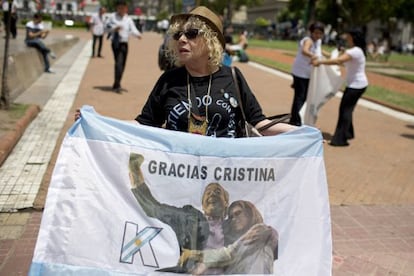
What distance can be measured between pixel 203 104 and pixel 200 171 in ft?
1.54

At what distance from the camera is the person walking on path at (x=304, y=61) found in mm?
7641

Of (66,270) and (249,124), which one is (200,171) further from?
(66,270)

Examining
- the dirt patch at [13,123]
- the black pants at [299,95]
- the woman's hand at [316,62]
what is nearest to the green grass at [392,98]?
the black pants at [299,95]

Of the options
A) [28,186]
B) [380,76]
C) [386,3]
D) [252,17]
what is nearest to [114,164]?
[28,186]

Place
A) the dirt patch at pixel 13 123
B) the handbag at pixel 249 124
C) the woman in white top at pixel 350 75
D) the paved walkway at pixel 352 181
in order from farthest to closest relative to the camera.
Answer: the woman in white top at pixel 350 75
the dirt patch at pixel 13 123
the paved walkway at pixel 352 181
the handbag at pixel 249 124

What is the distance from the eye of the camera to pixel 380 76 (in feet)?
69.6

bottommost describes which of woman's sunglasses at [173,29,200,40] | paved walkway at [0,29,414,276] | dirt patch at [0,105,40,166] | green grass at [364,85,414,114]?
paved walkway at [0,29,414,276]

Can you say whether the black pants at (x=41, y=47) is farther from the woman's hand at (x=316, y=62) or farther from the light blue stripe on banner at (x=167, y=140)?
the light blue stripe on banner at (x=167, y=140)

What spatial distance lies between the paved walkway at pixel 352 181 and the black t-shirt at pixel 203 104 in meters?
1.53

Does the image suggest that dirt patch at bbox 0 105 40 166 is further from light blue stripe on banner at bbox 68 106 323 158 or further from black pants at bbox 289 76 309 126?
black pants at bbox 289 76 309 126

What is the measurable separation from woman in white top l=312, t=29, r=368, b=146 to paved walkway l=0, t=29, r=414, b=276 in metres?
0.29

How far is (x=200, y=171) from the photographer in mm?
2455

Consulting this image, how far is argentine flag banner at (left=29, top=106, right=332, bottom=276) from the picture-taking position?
2.37 m

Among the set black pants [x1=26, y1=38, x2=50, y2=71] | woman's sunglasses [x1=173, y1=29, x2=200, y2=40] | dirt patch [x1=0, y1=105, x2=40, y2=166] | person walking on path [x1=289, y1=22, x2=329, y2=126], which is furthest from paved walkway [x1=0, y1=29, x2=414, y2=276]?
woman's sunglasses [x1=173, y1=29, x2=200, y2=40]
